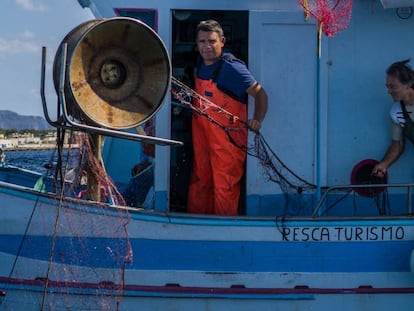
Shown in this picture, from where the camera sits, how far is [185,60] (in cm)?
698

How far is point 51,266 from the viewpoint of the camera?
19.6 ft

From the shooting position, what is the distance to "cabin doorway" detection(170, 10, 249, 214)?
22.6 ft

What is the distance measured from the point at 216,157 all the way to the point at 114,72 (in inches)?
51.9

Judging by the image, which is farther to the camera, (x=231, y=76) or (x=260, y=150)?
(x=260, y=150)

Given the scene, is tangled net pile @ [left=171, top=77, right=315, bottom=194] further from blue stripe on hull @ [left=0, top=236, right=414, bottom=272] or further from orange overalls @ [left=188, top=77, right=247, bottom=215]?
blue stripe on hull @ [left=0, top=236, right=414, bottom=272]

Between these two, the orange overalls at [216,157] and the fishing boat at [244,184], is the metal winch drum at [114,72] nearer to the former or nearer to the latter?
the fishing boat at [244,184]

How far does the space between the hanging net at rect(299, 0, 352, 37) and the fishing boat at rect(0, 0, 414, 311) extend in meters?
0.02

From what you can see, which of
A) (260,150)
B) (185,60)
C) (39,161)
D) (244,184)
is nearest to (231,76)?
(260,150)

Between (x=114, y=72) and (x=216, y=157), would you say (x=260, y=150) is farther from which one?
(x=114, y=72)

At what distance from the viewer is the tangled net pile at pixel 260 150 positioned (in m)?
6.12

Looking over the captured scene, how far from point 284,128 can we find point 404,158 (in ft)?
3.57

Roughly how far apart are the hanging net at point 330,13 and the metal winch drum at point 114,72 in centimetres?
136

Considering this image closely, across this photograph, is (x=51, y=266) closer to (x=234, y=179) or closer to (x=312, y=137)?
(x=234, y=179)

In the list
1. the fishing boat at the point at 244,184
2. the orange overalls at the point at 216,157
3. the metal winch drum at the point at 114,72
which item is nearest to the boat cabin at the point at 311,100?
the fishing boat at the point at 244,184
